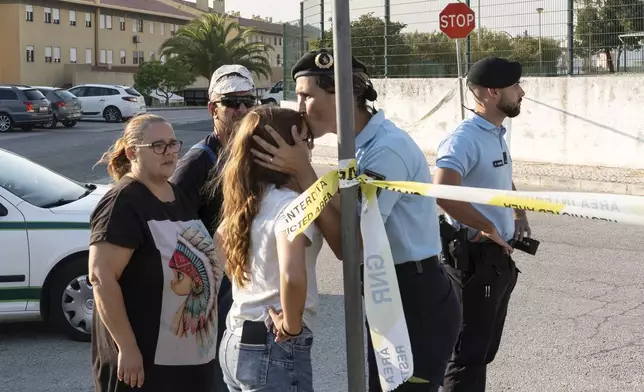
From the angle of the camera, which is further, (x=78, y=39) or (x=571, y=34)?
(x=78, y=39)

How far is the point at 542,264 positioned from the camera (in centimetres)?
826

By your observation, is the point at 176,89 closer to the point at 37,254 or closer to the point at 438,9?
the point at 438,9

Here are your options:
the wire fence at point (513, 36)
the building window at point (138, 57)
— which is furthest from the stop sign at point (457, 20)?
the building window at point (138, 57)

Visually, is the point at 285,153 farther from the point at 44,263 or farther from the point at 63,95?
the point at 63,95

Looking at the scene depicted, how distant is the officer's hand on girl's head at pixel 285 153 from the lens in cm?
271

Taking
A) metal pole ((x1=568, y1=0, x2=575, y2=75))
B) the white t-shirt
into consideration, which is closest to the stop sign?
metal pole ((x1=568, y1=0, x2=575, y2=75))

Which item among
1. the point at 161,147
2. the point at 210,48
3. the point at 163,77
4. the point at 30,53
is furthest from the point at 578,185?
the point at 30,53

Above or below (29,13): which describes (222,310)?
below

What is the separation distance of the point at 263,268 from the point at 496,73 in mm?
1712

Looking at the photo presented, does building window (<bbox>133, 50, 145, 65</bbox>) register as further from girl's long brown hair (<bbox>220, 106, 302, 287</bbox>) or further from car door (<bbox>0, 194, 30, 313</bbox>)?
girl's long brown hair (<bbox>220, 106, 302, 287</bbox>)

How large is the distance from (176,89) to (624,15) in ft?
167

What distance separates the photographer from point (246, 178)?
281 centimetres

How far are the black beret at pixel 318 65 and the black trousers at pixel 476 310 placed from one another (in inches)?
50.4

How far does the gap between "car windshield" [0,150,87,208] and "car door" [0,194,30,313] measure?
0.24 metres
